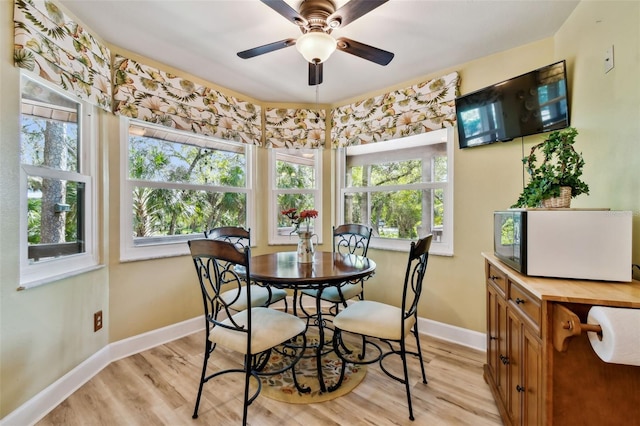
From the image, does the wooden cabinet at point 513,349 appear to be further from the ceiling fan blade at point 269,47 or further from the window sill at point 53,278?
the window sill at point 53,278

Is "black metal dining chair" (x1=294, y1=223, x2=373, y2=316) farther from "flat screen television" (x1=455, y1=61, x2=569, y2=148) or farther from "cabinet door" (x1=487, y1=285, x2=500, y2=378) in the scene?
"flat screen television" (x1=455, y1=61, x2=569, y2=148)

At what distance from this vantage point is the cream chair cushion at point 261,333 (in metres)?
1.50

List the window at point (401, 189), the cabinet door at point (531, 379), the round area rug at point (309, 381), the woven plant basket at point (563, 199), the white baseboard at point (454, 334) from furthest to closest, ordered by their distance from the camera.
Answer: the window at point (401, 189) < the white baseboard at point (454, 334) < the round area rug at point (309, 381) < the woven plant basket at point (563, 199) < the cabinet door at point (531, 379)

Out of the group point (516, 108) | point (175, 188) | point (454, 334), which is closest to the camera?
point (516, 108)

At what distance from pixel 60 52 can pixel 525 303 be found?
9.71ft

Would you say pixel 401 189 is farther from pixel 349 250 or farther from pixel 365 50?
pixel 365 50

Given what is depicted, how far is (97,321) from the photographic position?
2035 mm

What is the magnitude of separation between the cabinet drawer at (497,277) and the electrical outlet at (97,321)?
276 centimetres

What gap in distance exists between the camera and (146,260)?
235 cm

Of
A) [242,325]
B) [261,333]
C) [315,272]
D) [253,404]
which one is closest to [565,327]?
[315,272]

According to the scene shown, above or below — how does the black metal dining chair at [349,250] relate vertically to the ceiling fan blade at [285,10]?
below

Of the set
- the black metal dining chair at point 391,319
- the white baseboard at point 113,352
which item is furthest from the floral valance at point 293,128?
the white baseboard at point 113,352

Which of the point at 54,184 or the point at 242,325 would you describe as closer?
the point at 242,325

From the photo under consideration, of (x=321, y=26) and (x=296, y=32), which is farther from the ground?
(x=296, y=32)
